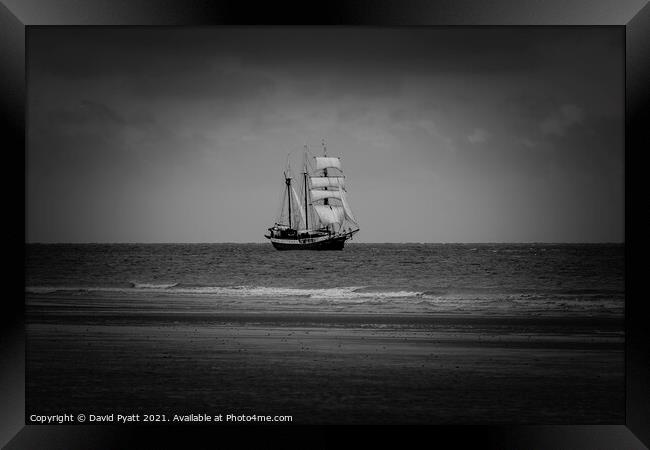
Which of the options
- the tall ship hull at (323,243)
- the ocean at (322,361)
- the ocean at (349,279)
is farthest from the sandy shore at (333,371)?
the tall ship hull at (323,243)

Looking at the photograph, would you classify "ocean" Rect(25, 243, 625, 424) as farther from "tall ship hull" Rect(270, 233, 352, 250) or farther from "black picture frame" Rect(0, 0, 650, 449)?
"tall ship hull" Rect(270, 233, 352, 250)

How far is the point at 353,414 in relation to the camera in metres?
4.53

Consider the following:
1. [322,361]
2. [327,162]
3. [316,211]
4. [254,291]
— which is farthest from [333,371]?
[316,211]

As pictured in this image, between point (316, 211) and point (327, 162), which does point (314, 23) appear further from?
point (316, 211)

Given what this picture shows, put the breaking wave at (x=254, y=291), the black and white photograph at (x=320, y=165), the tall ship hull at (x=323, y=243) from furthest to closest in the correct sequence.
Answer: the tall ship hull at (x=323, y=243)
the breaking wave at (x=254, y=291)
the black and white photograph at (x=320, y=165)

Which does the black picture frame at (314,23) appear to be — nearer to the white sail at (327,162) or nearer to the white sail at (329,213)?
the white sail at (327,162)

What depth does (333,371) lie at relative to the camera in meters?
5.30

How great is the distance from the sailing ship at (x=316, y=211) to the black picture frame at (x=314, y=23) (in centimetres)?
393

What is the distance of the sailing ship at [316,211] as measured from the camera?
8938 millimetres

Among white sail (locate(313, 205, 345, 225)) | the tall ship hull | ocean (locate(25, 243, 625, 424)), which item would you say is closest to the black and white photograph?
ocean (locate(25, 243, 625, 424))

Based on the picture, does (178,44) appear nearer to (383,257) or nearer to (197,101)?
(197,101)

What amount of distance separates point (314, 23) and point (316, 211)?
46.5 ft

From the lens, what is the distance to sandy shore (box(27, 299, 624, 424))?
4695mm

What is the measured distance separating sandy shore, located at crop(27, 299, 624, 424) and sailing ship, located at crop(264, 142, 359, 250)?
2225 mm
